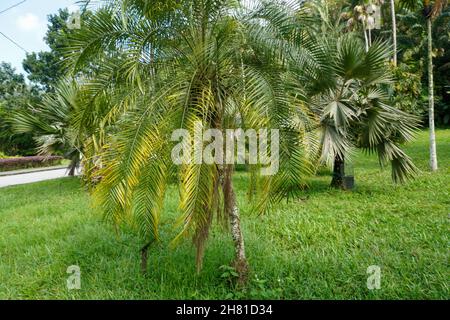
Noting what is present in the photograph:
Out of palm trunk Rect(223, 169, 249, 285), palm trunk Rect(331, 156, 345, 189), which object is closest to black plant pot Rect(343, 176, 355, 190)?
palm trunk Rect(331, 156, 345, 189)

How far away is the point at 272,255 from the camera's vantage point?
3707 mm

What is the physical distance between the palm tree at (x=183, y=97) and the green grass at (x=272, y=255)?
543 millimetres

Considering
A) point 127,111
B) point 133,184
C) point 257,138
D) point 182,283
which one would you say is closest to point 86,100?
point 127,111

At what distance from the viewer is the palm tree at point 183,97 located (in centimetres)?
243

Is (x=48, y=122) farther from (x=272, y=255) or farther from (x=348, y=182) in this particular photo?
(x=348, y=182)

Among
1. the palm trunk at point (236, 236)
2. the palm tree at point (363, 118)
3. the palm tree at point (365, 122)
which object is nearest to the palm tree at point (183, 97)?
the palm trunk at point (236, 236)

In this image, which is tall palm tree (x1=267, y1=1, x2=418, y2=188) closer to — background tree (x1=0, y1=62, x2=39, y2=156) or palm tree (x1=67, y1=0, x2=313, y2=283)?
palm tree (x1=67, y1=0, x2=313, y2=283)

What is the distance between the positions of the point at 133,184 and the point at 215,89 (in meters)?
1.06

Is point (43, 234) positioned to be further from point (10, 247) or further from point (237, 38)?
point (237, 38)

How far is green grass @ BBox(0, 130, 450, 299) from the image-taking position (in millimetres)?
3057

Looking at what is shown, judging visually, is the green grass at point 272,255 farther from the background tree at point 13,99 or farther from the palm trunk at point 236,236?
the background tree at point 13,99

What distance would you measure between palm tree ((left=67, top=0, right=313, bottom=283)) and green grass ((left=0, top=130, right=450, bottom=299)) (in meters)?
0.54

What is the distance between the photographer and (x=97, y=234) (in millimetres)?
4637

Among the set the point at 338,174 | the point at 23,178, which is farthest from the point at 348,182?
the point at 23,178
